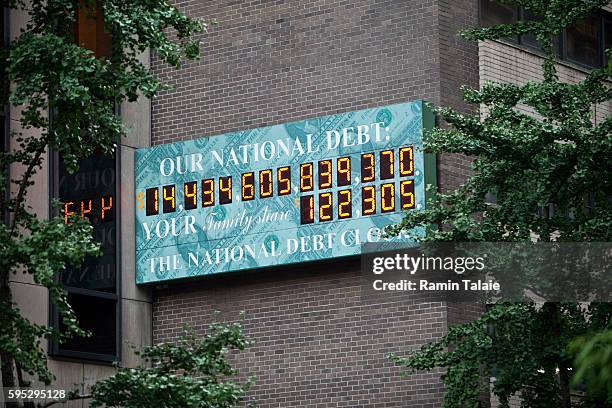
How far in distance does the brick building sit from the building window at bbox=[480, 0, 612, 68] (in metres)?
0.06

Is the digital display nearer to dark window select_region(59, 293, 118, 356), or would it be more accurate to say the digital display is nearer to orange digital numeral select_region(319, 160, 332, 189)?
dark window select_region(59, 293, 118, 356)

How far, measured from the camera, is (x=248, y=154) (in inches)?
953

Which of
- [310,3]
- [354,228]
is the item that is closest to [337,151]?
[354,228]

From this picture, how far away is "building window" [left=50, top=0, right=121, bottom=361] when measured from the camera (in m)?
23.7

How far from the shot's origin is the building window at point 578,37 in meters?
24.9

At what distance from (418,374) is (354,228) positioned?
2668 millimetres

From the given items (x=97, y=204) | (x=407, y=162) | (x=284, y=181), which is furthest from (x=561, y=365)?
(x=97, y=204)

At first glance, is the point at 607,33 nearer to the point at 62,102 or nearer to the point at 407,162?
the point at 407,162

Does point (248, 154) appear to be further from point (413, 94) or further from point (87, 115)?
point (87, 115)

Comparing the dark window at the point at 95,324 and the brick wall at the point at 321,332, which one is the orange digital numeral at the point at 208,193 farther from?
the dark window at the point at 95,324

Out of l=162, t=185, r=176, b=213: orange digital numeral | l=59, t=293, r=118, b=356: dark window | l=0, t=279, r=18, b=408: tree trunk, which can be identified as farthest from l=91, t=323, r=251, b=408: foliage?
l=162, t=185, r=176, b=213: orange digital numeral

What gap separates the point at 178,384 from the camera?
15961 millimetres

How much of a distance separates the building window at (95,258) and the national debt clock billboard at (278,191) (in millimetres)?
586

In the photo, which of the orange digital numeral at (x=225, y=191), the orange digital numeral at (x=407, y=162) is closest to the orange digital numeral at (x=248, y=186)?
the orange digital numeral at (x=225, y=191)
